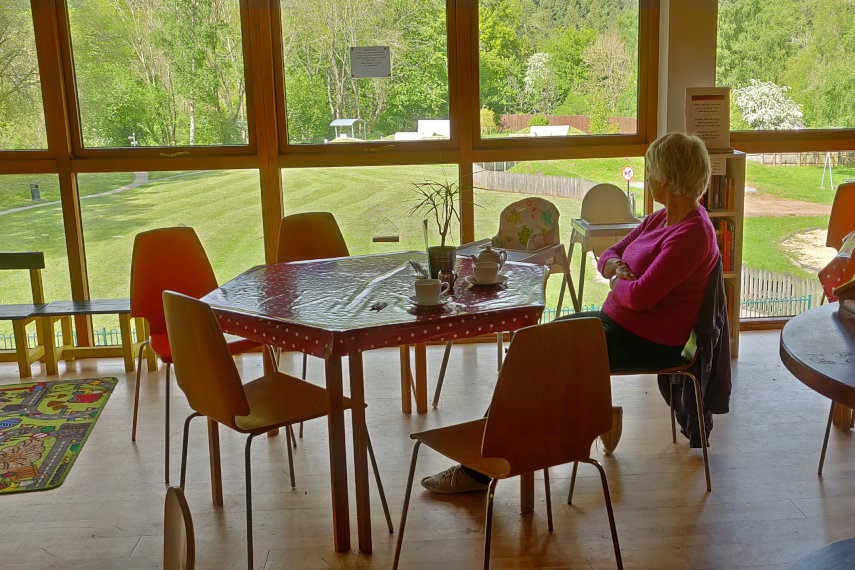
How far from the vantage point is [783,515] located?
304cm

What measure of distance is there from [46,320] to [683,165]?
11.7 ft

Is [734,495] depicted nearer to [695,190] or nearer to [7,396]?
[695,190]

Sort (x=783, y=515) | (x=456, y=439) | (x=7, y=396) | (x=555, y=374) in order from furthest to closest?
(x=7, y=396), (x=783, y=515), (x=456, y=439), (x=555, y=374)

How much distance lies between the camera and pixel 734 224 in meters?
4.75

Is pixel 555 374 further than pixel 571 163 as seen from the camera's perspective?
No

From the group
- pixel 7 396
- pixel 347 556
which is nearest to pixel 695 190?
pixel 347 556

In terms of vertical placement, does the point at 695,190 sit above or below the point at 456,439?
above

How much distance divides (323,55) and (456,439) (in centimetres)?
315

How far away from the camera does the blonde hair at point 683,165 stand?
3.21m

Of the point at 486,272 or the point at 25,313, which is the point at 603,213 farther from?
the point at 25,313

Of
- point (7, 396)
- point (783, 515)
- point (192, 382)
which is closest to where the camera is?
point (192, 382)

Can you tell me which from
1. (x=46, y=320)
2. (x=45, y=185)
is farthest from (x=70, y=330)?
(x=45, y=185)

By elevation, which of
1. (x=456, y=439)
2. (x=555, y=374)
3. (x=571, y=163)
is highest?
(x=571, y=163)

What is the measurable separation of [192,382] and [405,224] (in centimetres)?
264
